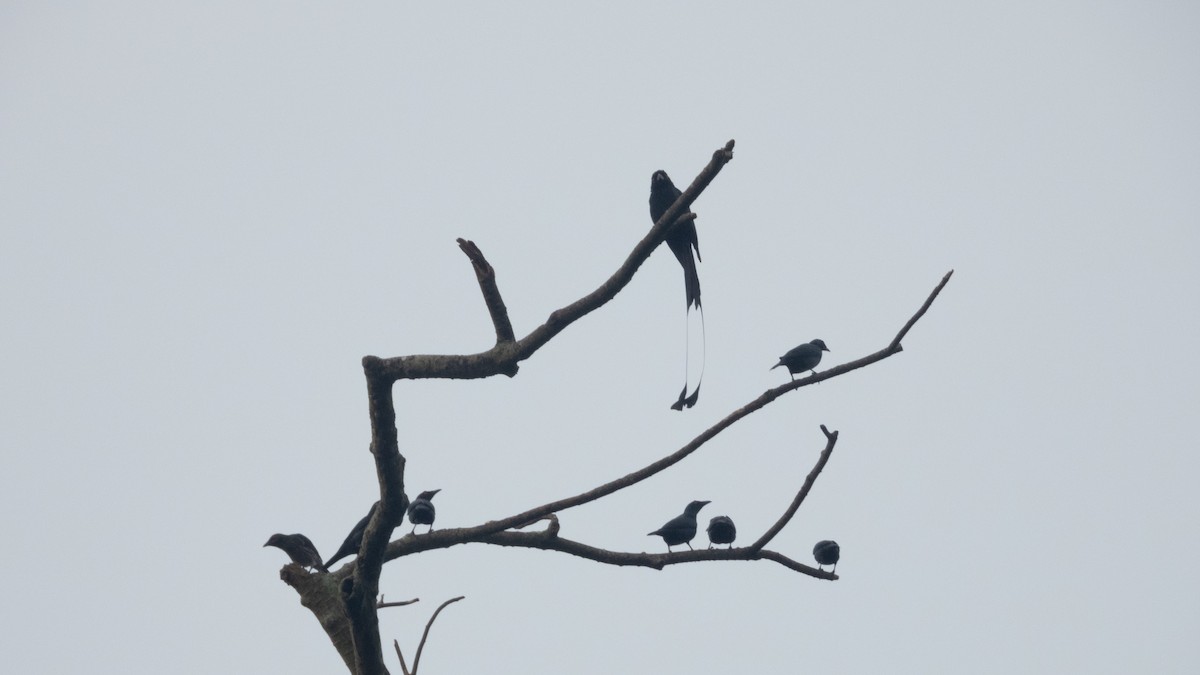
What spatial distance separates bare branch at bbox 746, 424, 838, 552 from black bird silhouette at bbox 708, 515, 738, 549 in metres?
3.81

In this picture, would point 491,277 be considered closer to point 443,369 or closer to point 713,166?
point 443,369

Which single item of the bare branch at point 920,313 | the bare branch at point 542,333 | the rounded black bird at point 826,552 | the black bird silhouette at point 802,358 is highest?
the black bird silhouette at point 802,358

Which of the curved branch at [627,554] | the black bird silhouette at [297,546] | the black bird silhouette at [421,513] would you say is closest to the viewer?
the curved branch at [627,554]

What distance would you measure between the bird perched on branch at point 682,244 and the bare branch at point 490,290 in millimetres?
648

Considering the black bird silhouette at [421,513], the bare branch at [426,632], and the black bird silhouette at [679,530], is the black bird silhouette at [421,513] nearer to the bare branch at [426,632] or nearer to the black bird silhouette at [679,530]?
the black bird silhouette at [679,530]

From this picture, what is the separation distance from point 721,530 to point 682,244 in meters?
2.96

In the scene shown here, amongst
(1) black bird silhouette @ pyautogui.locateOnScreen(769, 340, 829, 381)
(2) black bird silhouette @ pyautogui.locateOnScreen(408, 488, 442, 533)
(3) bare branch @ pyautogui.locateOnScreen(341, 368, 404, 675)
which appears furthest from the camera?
(2) black bird silhouette @ pyautogui.locateOnScreen(408, 488, 442, 533)

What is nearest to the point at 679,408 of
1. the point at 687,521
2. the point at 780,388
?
the point at 780,388

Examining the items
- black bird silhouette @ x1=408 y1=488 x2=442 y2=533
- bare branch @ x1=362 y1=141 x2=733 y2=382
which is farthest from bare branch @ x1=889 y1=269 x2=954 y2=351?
black bird silhouette @ x1=408 y1=488 x2=442 y2=533

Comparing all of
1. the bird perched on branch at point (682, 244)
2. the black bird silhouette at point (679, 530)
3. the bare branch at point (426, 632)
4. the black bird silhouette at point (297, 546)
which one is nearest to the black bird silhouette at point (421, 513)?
the black bird silhouette at point (297, 546)

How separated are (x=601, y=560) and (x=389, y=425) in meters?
1.20

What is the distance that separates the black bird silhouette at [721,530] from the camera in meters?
7.87

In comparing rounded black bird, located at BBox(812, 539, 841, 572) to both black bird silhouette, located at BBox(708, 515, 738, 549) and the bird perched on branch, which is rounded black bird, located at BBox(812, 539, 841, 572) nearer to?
black bird silhouette, located at BBox(708, 515, 738, 549)

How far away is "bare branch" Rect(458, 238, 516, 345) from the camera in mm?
3473
